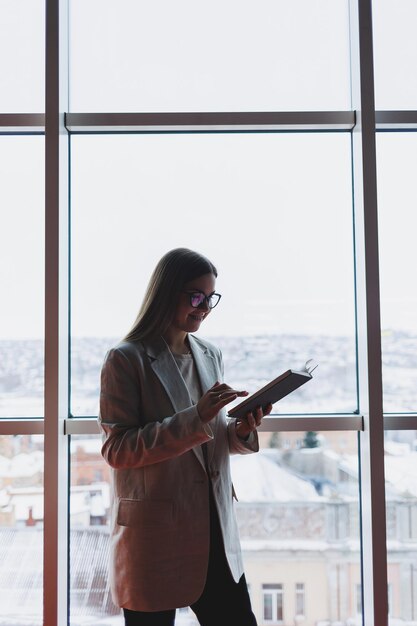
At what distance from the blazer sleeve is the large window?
68 cm

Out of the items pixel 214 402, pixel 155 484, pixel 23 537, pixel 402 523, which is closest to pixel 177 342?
pixel 214 402

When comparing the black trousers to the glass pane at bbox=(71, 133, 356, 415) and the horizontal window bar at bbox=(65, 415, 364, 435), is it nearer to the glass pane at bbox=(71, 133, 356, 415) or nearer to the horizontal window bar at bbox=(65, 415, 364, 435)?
the horizontal window bar at bbox=(65, 415, 364, 435)

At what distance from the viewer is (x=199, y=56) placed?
216cm

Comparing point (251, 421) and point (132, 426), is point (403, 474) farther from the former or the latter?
point (132, 426)

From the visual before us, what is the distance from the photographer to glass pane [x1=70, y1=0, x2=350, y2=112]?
216 cm

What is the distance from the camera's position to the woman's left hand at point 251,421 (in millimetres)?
1550

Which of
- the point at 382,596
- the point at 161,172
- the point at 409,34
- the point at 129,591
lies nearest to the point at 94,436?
the point at 129,591

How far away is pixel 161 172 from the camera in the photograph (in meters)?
2.16

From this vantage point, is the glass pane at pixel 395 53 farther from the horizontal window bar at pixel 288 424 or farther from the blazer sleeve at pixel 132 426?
the blazer sleeve at pixel 132 426

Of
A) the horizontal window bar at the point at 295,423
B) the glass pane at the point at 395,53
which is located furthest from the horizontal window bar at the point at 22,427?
the glass pane at the point at 395,53

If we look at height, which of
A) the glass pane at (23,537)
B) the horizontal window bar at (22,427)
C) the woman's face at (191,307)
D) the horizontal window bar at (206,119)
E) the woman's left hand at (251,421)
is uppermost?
the horizontal window bar at (206,119)

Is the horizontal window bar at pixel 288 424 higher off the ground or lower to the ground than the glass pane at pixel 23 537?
higher

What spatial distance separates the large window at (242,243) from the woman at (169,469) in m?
0.59

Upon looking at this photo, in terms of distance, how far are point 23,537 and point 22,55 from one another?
1.98 metres
